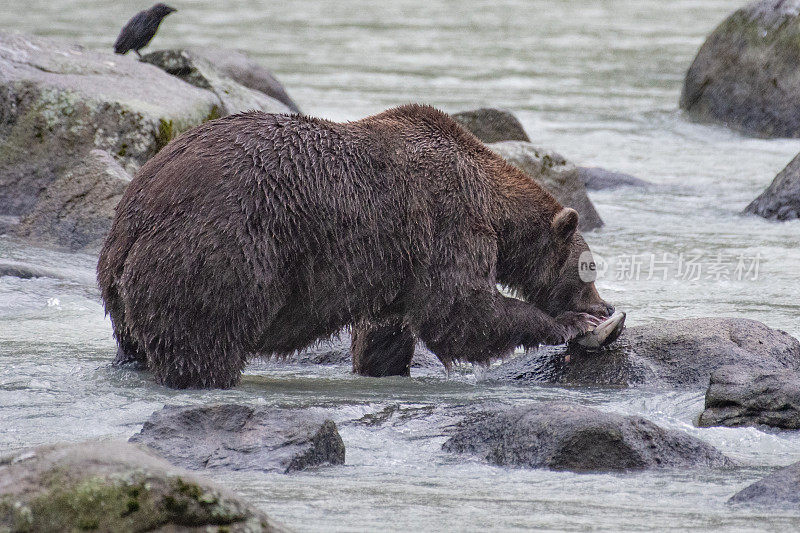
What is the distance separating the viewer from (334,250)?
6.49 metres

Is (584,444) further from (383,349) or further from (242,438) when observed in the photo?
(383,349)

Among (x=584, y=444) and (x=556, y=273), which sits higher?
(x=556, y=273)

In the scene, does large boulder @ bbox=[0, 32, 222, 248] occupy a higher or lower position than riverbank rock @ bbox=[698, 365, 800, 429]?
higher

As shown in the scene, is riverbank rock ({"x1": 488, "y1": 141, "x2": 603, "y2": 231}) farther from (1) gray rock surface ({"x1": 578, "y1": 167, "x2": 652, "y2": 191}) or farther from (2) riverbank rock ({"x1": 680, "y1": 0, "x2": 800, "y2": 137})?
(2) riverbank rock ({"x1": 680, "y1": 0, "x2": 800, "y2": 137})

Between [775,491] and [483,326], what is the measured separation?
2654 millimetres

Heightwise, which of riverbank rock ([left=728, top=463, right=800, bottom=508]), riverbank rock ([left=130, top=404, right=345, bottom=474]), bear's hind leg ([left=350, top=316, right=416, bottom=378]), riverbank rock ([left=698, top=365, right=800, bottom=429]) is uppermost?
riverbank rock ([left=728, top=463, right=800, bottom=508])

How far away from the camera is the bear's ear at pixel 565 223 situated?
7.16 m

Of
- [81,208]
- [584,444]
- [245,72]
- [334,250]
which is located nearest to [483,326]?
[334,250]

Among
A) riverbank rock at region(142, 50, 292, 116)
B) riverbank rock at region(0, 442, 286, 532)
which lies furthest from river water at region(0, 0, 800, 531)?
riverbank rock at region(142, 50, 292, 116)

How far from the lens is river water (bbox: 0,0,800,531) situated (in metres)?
4.52

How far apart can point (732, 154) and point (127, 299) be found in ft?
35.4

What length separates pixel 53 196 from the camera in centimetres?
989

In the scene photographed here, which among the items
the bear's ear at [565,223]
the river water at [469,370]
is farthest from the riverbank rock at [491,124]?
the bear's ear at [565,223]

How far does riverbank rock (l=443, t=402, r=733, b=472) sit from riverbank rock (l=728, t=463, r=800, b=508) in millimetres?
562
